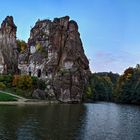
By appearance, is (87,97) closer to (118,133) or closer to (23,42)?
(23,42)

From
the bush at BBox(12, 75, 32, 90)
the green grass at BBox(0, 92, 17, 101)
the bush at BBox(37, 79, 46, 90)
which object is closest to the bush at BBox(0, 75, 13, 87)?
the bush at BBox(12, 75, 32, 90)

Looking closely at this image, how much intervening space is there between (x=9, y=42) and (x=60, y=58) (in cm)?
3181

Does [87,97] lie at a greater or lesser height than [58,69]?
lesser

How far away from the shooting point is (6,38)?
164 metres

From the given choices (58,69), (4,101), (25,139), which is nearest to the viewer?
(25,139)

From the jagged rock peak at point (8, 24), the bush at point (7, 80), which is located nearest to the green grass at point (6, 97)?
the bush at point (7, 80)

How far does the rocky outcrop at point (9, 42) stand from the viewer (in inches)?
6309

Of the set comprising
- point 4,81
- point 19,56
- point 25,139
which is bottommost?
point 25,139

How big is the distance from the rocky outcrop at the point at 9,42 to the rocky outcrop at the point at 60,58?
13.9m

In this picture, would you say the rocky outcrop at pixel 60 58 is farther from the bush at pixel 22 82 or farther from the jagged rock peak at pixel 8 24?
the jagged rock peak at pixel 8 24

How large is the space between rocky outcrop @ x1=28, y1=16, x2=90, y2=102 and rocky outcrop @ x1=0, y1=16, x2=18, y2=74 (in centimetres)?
1386

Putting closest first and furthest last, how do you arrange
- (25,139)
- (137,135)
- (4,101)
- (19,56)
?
(25,139)
(137,135)
(4,101)
(19,56)

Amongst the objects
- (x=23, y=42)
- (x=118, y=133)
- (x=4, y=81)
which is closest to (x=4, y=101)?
(x=4, y=81)

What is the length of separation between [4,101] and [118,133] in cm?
6239
